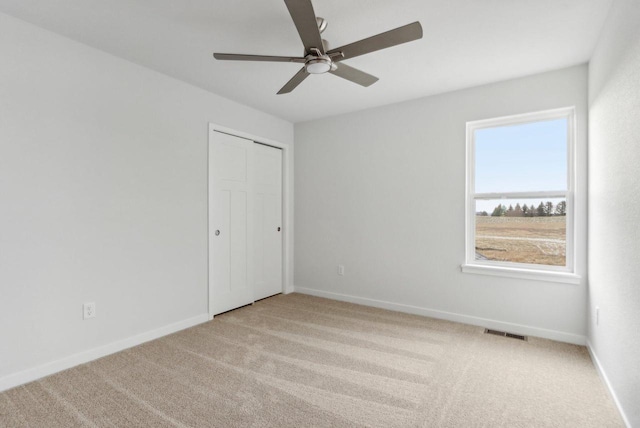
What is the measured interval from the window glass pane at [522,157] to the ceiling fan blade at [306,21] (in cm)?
225

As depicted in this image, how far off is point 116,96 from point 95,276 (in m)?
1.49

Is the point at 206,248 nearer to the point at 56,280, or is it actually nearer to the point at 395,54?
the point at 56,280

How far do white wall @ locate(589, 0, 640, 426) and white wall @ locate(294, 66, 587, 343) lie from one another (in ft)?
1.33

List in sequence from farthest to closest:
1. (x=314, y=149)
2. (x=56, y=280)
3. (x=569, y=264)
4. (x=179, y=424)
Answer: (x=314, y=149), (x=569, y=264), (x=56, y=280), (x=179, y=424)

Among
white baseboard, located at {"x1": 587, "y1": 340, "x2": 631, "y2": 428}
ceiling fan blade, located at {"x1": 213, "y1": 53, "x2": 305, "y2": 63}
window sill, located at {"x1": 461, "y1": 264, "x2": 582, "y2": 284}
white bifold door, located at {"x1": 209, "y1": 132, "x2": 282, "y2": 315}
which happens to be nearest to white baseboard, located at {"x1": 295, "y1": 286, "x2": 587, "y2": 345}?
white baseboard, located at {"x1": 587, "y1": 340, "x2": 631, "y2": 428}

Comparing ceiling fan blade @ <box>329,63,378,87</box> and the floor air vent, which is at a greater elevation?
ceiling fan blade @ <box>329,63,378,87</box>

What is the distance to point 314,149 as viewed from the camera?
4371mm

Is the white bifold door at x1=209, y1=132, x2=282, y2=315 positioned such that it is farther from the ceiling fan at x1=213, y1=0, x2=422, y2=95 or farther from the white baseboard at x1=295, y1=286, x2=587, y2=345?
the ceiling fan at x1=213, y1=0, x2=422, y2=95

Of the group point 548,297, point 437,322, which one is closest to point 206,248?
point 437,322

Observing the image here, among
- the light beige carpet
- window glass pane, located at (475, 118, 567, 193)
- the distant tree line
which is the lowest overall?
the light beige carpet

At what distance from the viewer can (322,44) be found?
185cm

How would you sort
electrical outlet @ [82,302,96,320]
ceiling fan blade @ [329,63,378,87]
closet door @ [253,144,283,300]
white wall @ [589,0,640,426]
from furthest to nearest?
1. closet door @ [253,144,283,300]
2. electrical outlet @ [82,302,96,320]
3. ceiling fan blade @ [329,63,378,87]
4. white wall @ [589,0,640,426]

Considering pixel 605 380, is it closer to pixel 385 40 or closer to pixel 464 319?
pixel 464 319

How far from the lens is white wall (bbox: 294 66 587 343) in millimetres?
2875
